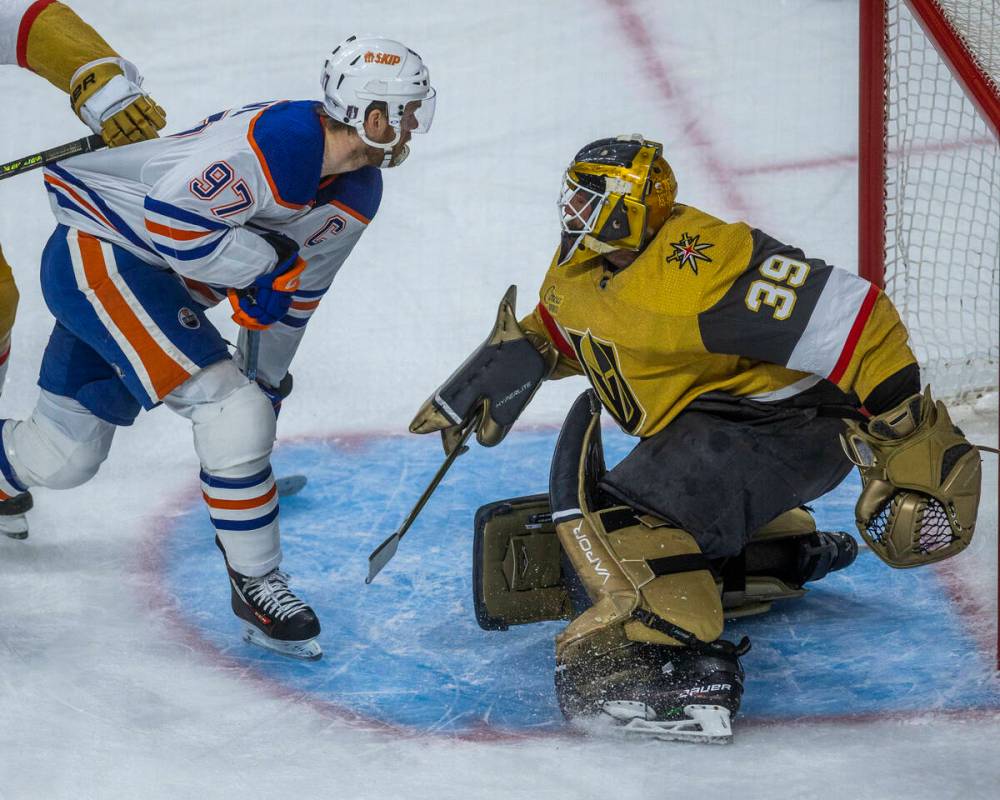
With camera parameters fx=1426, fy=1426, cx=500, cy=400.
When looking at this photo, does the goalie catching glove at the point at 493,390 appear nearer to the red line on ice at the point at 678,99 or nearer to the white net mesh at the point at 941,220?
the white net mesh at the point at 941,220

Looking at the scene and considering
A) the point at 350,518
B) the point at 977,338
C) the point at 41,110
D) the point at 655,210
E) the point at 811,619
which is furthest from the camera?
the point at 41,110

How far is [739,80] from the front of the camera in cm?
582

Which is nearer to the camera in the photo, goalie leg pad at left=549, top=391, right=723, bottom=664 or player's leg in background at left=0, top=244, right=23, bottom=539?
goalie leg pad at left=549, top=391, right=723, bottom=664

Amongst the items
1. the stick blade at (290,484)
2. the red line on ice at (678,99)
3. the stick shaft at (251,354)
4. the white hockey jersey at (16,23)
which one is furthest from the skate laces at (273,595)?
the red line on ice at (678,99)

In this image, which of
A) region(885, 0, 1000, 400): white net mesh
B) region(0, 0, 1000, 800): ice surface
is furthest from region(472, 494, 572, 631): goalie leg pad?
region(885, 0, 1000, 400): white net mesh

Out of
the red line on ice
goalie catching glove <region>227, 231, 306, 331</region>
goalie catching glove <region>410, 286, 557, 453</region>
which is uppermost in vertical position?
goalie catching glove <region>227, 231, 306, 331</region>

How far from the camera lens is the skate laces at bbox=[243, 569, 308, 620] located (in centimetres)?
305

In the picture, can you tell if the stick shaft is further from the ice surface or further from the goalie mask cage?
the goalie mask cage

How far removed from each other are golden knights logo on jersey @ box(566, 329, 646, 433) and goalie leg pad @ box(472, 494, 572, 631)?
0.99 ft

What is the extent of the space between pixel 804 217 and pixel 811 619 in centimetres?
227

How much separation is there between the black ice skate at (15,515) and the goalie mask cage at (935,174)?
2.27 metres

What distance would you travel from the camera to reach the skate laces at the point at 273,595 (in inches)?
120

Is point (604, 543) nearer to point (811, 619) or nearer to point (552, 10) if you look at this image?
point (811, 619)

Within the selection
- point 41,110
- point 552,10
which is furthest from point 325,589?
point 552,10
